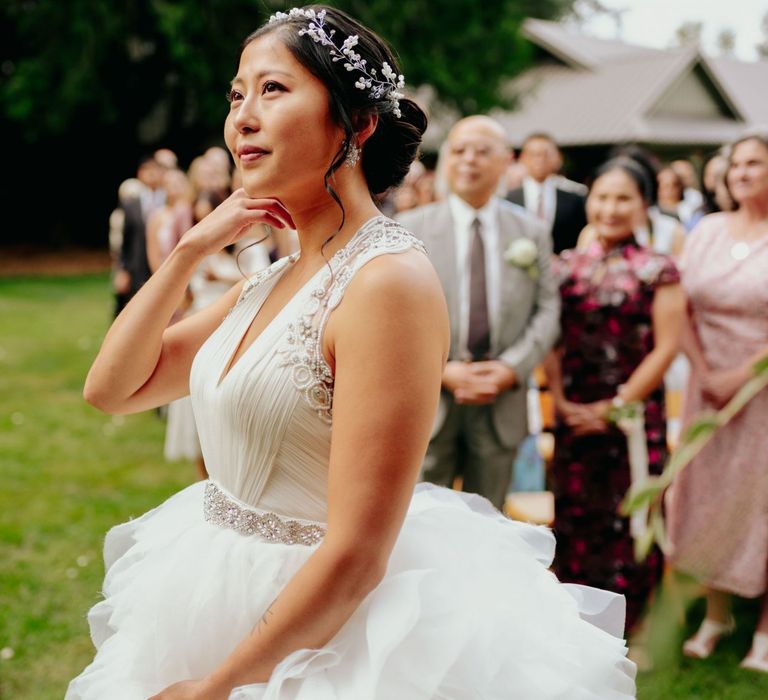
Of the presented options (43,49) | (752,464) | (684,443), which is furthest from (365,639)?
(43,49)

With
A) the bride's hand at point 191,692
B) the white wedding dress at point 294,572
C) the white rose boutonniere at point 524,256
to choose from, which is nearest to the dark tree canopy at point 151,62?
the white rose boutonniere at point 524,256

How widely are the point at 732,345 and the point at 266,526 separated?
276 centimetres

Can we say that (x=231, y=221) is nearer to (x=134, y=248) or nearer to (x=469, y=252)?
(x=469, y=252)

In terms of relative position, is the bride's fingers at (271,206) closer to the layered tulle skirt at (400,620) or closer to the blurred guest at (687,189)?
the layered tulle skirt at (400,620)

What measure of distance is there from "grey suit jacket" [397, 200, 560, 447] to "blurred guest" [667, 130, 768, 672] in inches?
24.7

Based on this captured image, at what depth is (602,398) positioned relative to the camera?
12.5ft

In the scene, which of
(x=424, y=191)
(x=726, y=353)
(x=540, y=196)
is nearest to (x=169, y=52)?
(x=424, y=191)

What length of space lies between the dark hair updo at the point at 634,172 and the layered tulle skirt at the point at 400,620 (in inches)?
95.0

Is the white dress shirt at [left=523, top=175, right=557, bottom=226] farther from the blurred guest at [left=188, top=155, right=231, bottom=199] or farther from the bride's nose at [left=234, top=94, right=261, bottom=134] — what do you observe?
the bride's nose at [left=234, top=94, right=261, bottom=134]

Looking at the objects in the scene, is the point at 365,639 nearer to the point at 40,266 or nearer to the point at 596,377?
the point at 596,377

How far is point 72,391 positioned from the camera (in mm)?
8664

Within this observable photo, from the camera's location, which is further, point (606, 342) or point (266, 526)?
point (606, 342)

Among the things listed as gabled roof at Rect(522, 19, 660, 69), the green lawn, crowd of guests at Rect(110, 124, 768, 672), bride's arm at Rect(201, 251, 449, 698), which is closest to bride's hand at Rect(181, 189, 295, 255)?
bride's arm at Rect(201, 251, 449, 698)

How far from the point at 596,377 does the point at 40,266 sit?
64.0ft
